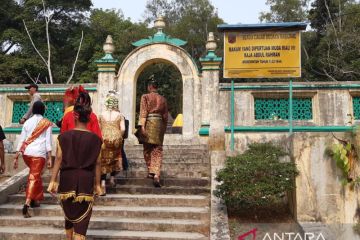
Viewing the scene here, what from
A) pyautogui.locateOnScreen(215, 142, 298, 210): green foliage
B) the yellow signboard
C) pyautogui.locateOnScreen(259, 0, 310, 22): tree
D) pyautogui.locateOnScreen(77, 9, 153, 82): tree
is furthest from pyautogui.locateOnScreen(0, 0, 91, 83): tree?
pyautogui.locateOnScreen(215, 142, 298, 210): green foliage

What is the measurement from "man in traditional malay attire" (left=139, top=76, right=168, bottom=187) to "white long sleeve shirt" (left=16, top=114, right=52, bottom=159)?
1479 mm

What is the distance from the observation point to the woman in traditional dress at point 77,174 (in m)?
3.74

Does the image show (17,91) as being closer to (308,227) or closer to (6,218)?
(6,218)

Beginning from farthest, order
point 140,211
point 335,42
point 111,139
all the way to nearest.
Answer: point 335,42, point 111,139, point 140,211

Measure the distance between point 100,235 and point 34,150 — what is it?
5.58 feet

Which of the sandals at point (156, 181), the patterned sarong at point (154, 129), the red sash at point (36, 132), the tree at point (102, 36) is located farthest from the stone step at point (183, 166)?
the tree at point (102, 36)

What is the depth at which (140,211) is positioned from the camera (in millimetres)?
5516

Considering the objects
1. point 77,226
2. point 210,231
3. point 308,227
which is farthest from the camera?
point 308,227

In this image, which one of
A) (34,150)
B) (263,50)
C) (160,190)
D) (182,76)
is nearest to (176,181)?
(160,190)

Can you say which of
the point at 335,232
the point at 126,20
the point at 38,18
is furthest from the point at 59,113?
the point at 126,20

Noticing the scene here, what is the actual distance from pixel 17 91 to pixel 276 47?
21.6 feet

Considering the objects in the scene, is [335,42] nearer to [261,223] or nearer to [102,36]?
[102,36]

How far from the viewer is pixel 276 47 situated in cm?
902

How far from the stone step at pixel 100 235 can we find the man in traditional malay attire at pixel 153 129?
1.49 meters
